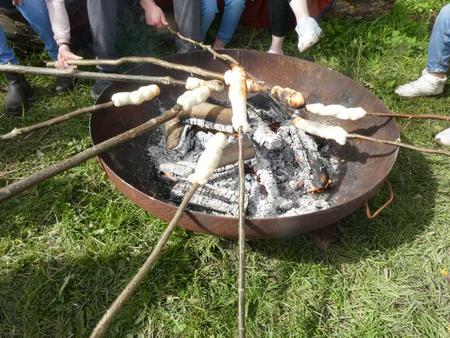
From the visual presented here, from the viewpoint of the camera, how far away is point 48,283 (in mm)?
2312

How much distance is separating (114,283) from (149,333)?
1.22ft

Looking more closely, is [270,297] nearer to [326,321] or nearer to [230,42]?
[326,321]

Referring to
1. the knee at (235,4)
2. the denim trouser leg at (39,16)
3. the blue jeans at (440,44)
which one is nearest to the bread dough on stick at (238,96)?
the knee at (235,4)

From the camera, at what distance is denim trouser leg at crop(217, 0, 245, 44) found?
11.6ft

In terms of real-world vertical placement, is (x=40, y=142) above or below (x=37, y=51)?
below

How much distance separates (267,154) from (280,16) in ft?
4.81

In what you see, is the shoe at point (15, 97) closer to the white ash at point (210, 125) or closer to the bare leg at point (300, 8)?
the white ash at point (210, 125)

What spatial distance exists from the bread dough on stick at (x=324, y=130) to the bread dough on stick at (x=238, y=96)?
388 mm

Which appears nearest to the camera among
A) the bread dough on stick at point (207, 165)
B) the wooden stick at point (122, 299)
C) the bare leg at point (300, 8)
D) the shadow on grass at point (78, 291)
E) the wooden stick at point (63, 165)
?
the wooden stick at point (122, 299)

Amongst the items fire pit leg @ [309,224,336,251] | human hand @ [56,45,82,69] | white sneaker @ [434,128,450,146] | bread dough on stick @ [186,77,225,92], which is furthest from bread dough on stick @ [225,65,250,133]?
white sneaker @ [434,128,450,146]

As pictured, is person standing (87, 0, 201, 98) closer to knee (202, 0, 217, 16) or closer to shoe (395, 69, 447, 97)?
knee (202, 0, 217, 16)

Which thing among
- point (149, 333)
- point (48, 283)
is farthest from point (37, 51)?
point (149, 333)

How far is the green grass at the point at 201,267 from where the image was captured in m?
2.21

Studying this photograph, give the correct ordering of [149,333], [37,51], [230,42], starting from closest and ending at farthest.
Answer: [149,333] → [37,51] → [230,42]
